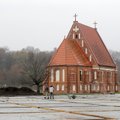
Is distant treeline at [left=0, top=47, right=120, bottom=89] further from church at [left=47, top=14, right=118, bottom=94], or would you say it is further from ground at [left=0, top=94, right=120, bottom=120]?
ground at [left=0, top=94, right=120, bottom=120]

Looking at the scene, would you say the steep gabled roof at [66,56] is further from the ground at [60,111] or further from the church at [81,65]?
the ground at [60,111]

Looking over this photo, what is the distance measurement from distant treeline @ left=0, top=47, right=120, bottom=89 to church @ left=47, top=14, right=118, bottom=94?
4.51 m

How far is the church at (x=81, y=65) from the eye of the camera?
3243 inches

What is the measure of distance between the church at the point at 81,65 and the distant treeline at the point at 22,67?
Result: 4.51 meters

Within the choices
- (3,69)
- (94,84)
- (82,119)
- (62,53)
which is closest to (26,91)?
(62,53)

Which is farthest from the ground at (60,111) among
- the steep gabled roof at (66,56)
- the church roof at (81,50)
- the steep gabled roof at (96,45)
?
the steep gabled roof at (96,45)

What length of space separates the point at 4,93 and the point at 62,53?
2290cm

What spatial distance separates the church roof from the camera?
82.2 meters

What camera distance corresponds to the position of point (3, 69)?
151875 millimetres

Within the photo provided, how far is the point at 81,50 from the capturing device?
8662 cm

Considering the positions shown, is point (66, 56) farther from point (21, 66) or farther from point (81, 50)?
point (21, 66)

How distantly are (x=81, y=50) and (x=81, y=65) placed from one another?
4.36m

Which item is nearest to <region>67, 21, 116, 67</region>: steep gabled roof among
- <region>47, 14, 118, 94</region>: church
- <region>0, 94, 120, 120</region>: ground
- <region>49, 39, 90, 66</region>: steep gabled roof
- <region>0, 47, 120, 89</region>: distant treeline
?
<region>47, 14, 118, 94</region>: church

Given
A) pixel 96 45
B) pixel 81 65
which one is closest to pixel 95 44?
pixel 96 45
